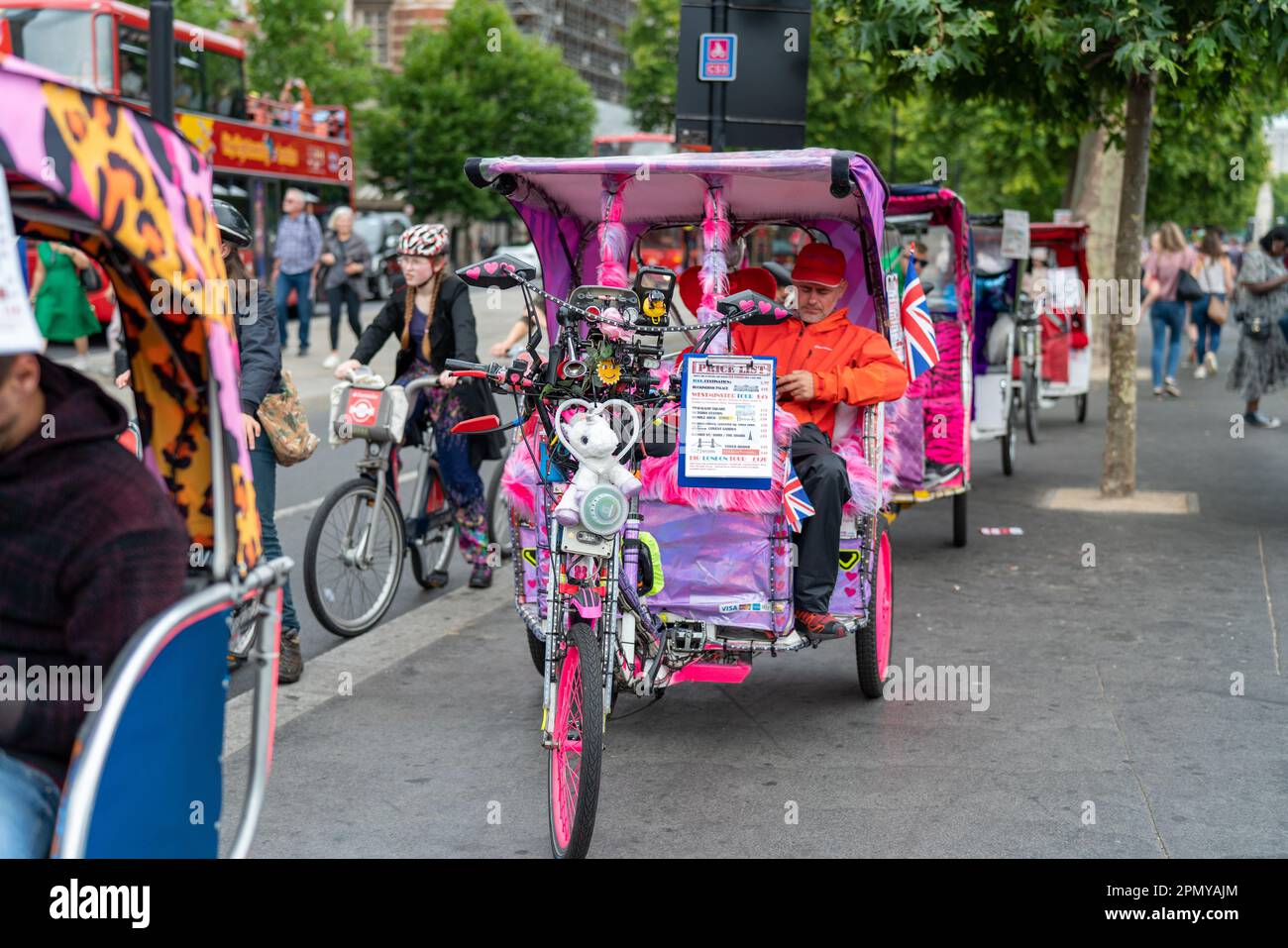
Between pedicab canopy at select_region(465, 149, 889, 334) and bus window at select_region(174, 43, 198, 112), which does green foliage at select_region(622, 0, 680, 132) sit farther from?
pedicab canopy at select_region(465, 149, 889, 334)

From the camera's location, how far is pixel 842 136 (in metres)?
45.2

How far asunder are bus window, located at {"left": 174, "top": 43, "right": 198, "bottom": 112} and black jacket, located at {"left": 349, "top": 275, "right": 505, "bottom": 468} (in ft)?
50.0

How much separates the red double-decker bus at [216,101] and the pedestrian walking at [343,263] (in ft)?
9.28

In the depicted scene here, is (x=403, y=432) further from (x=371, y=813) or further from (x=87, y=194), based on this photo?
(x=87, y=194)

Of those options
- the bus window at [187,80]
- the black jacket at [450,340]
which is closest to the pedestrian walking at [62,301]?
the bus window at [187,80]

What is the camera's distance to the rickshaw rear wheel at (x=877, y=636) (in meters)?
5.83

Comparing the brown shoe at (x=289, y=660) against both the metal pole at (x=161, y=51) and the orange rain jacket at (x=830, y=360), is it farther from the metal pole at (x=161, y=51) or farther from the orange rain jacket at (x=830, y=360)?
the metal pole at (x=161, y=51)

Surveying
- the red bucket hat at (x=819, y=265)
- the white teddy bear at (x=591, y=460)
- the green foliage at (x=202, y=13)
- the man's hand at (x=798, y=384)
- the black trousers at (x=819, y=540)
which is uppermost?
the green foliage at (x=202, y=13)

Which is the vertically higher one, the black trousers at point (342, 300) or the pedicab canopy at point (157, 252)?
the pedicab canopy at point (157, 252)

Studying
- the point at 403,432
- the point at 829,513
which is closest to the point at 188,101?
the point at 403,432

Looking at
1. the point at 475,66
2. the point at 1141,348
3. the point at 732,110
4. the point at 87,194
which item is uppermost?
the point at 475,66

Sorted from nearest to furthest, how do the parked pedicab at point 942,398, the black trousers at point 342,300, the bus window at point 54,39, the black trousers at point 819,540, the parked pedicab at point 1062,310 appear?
1. the black trousers at point 819,540
2. the parked pedicab at point 942,398
3. the parked pedicab at point 1062,310
4. the bus window at point 54,39
5. the black trousers at point 342,300

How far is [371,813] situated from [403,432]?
2.73m
